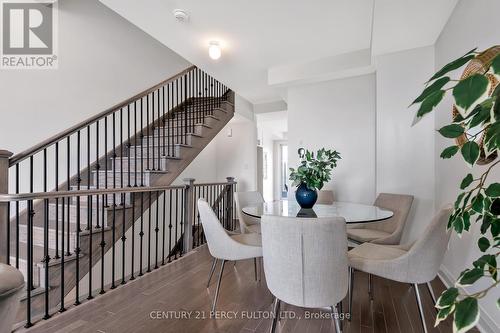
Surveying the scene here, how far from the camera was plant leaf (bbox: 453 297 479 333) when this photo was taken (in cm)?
55

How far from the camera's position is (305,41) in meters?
2.97

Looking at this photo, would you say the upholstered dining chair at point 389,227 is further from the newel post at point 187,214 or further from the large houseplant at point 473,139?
the newel post at point 187,214

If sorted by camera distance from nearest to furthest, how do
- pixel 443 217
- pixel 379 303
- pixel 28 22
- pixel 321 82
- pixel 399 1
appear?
pixel 443 217, pixel 379 303, pixel 399 1, pixel 28 22, pixel 321 82

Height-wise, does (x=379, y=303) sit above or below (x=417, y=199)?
below

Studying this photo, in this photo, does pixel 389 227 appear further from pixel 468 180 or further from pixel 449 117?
pixel 468 180

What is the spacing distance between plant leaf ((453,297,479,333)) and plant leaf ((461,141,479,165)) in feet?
1.10

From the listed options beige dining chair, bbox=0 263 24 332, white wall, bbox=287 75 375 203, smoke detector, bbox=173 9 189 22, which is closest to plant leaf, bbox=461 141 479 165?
beige dining chair, bbox=0 263 24 332

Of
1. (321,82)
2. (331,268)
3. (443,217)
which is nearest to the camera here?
(331,268)

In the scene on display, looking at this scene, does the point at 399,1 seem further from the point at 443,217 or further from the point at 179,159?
the point at 179,159

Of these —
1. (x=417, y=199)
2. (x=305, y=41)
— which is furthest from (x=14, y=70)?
(x=417, y=199)

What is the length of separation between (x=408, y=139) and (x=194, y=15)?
2724 millimetres

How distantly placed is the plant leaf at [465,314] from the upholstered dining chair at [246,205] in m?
1.95

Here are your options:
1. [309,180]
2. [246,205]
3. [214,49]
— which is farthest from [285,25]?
[246,205]

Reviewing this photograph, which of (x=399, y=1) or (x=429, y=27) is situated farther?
(x=429, y=27)
